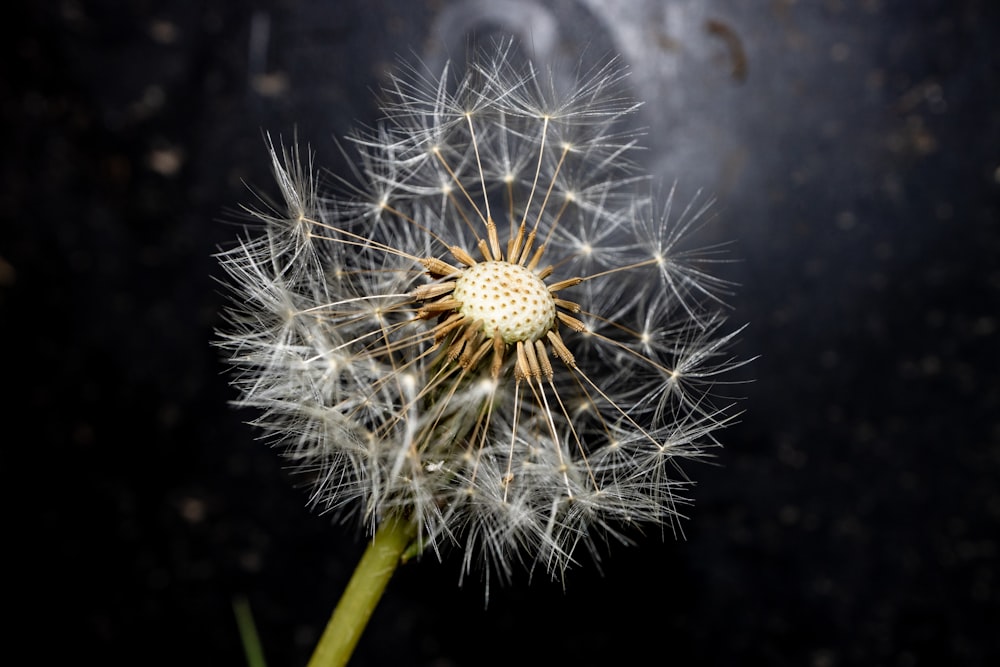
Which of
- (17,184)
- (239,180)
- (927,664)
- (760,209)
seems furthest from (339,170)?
(927,664)

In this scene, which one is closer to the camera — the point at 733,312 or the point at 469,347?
the point at 469,347

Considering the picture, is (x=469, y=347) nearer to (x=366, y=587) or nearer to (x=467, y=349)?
(x=467, y=349)

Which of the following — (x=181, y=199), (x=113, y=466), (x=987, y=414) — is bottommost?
(x=113, y=466)

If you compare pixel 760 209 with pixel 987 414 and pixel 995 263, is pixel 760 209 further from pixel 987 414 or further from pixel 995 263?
pixel 987 414

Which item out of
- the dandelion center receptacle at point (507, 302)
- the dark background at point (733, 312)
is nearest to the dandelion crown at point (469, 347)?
the dandelion center receptacle at point (507, 302)

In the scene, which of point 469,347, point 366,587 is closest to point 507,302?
point 469,347

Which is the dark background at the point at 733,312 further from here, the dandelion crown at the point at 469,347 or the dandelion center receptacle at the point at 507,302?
the dandelion center receptacle at the point at 507,302

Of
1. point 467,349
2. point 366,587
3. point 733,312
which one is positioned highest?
point 733,312
